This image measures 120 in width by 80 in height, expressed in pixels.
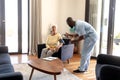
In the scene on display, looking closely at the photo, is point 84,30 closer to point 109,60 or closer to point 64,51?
point 64,51

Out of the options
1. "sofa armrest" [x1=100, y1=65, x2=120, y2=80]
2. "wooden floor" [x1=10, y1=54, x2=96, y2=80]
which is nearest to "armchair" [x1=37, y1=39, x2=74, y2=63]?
"wooden floor" [x1=10, y1=54, x2=96, y2=80]

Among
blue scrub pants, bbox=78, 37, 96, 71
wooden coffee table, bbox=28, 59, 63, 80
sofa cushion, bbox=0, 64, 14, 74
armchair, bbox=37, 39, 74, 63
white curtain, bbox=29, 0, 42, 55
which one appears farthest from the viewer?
white curtain, bbox=29, 0, 42, 55

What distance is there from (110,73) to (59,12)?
13.0 feet

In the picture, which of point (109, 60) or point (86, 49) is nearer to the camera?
point (109, 60)

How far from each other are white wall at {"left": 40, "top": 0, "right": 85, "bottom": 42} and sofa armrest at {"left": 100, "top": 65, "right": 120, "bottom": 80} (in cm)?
361

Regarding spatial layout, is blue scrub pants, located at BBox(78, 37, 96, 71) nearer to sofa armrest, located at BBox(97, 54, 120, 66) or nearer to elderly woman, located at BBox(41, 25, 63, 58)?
elderly woman, located at BBox(41, 25, 63, 58)

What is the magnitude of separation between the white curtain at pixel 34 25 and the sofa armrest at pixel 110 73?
3.57m

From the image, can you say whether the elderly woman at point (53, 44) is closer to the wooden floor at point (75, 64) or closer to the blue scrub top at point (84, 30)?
the wooden floor at point (75, 64)

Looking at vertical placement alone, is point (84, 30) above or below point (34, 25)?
below

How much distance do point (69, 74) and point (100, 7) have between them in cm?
223

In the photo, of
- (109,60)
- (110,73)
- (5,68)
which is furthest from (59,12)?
(110,73)

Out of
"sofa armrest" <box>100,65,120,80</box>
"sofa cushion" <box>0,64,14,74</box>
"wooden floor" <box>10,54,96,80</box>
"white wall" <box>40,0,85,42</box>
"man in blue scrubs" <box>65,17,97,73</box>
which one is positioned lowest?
"wooden floor" <box>10,54,96,80</box>

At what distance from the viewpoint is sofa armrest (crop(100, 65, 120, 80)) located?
86.0 inches

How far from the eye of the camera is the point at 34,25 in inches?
219
